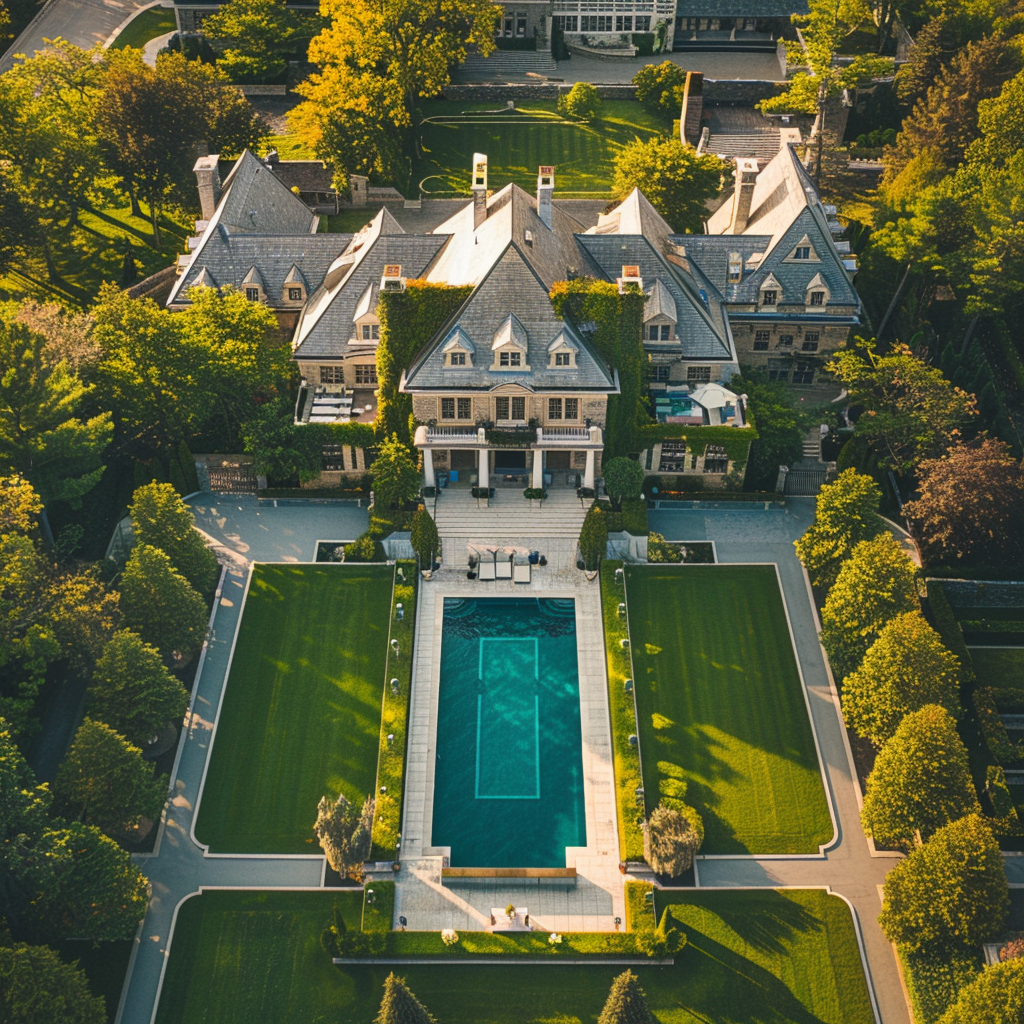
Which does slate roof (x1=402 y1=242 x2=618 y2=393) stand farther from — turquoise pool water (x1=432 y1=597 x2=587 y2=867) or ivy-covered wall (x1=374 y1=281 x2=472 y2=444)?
turquoise pool water (x1=432 y1=597 x2=587 y2=867)

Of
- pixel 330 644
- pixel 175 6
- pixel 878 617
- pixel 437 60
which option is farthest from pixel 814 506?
pixel 175 6

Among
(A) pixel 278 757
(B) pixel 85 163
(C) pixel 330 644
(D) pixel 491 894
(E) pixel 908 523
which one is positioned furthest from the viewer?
(B) pixel 85 163

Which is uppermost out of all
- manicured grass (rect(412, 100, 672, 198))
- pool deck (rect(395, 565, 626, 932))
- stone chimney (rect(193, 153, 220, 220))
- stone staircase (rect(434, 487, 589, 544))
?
stone chimney (rect(193, 153, 220, 220))

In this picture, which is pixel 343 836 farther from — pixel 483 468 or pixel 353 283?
pixel 353 283

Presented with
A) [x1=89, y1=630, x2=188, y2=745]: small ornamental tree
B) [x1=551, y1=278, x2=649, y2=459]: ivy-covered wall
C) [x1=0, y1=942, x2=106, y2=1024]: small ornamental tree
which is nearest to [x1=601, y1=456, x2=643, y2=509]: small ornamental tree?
[x1=551, y1=278, x2=649, y2=459]: ivy-covered wall

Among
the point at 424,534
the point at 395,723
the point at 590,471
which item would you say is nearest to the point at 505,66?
the point at 590,471

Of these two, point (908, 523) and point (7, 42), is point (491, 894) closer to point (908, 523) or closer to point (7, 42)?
point (908, 523)
